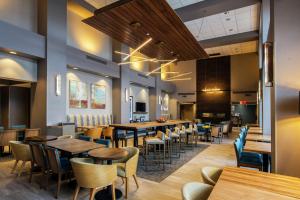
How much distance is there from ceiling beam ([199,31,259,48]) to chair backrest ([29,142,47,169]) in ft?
34.2

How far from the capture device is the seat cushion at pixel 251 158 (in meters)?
3.53

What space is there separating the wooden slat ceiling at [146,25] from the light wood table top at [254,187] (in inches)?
139

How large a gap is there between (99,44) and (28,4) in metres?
3.34

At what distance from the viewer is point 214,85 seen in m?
15.0

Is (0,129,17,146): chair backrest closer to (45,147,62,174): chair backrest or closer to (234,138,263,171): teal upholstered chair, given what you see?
(45,147,62,174): chair backrest

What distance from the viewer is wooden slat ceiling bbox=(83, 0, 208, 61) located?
4047 millimetres

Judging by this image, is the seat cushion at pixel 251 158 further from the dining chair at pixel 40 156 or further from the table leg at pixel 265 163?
the dining chair at pixel 40 156

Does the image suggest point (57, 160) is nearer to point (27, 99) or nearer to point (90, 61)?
point (90, 61)

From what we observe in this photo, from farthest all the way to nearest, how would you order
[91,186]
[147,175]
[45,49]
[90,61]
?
[90,61], [45,49], [147,175], [91,186]

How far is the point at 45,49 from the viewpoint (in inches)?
238

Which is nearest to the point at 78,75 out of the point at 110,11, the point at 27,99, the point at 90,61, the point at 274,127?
the point at 90,61

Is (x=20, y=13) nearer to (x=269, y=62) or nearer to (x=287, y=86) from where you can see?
(x=269, y=62)

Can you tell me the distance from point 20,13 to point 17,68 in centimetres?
181

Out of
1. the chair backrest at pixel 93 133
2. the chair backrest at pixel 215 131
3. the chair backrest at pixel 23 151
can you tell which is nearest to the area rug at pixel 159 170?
the chair backrest at pixel 93 133
